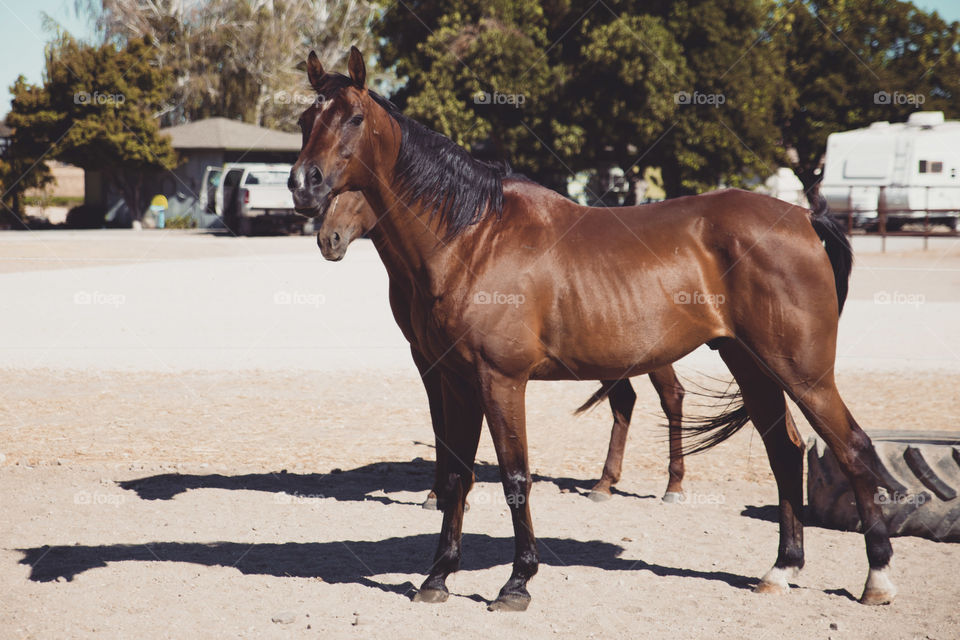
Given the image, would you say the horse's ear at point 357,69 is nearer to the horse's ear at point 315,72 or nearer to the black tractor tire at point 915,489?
the horse's ear at point 315,72

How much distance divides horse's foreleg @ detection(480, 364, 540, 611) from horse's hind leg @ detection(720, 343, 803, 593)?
116 cm

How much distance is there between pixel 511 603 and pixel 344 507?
1887mm

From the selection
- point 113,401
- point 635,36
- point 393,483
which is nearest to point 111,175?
point 635,36

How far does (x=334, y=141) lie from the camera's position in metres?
3.66

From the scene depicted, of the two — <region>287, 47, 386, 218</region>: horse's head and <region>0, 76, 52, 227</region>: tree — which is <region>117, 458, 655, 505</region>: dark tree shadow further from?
<region>0, 76, 52, 227</region>: tree

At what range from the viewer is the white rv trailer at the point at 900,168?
30969 mm

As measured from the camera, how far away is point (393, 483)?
20.3 feet

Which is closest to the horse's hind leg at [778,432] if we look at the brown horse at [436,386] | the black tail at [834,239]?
the black tail at [834,239]

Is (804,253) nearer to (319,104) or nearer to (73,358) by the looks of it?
(319,104)

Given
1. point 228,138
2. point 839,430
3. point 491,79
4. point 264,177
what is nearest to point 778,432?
point 839,430

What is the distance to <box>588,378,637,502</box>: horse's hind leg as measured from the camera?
5812 millimetres

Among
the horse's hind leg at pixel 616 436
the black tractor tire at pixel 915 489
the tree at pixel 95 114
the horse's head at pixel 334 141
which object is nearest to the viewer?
the horse's head at pixel 334 141

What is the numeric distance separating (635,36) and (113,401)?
2407 centimetres

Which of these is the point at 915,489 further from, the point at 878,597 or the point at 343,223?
the point at 343,223
